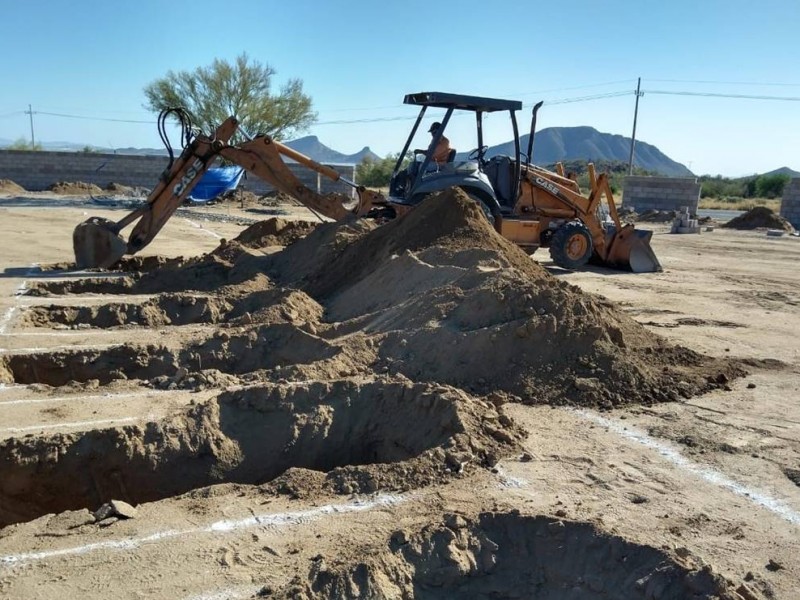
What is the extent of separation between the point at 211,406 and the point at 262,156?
8043mm

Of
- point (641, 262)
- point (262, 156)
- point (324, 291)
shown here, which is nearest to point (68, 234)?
point (262, 156)

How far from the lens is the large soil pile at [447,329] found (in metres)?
6.51

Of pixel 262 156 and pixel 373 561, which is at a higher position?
pixel 262 156

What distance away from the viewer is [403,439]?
17.8 ft

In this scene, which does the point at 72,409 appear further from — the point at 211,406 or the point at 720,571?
the point at 720,571

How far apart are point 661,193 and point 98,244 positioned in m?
23.6

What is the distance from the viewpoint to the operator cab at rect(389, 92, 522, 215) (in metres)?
12.6

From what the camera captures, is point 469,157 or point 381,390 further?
point 469,157

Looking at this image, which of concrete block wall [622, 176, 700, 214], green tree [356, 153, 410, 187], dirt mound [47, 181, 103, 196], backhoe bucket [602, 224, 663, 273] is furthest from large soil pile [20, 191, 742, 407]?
green tree [356, 153, 410, 187]

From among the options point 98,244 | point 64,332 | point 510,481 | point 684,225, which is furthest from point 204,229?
point 510,481

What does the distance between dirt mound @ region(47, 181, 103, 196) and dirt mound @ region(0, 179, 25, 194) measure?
1217mm

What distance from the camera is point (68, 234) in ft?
57.8

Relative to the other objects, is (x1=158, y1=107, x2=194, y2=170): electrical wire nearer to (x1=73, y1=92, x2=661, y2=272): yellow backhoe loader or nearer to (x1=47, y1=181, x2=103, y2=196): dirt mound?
(x1=73, y1=92, x2=661, y2=272): yellow backhoe loader

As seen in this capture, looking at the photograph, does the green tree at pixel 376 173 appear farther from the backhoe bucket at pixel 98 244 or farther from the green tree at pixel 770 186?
the backhoe bucket at pixel 98 244
